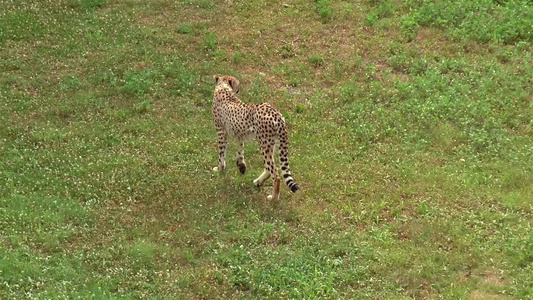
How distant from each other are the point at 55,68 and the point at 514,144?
10735 millimetres

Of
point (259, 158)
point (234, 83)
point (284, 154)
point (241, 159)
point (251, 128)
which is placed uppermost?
point (234, 83)

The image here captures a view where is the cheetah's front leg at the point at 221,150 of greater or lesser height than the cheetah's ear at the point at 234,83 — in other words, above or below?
below

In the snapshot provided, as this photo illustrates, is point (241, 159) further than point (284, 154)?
Yes

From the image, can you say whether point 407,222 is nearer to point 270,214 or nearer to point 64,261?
point 270,214

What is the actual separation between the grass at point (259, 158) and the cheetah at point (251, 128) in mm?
440

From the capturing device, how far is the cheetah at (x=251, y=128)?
12711mm

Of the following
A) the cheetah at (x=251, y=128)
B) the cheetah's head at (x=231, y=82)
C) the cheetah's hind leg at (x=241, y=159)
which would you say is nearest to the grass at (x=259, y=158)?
the cheetah's hind leg at (x=241, y=159)

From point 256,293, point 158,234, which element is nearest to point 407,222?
point 256,293

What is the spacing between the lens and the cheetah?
500 inches

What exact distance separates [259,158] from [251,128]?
1377 millimetres

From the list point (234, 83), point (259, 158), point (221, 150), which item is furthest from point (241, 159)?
point (234, 83)

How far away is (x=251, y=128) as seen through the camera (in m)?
13.2

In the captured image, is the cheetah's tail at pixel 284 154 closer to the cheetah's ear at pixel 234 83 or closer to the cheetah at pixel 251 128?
the cheetah at pixel 251 128

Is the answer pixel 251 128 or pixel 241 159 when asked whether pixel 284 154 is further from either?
pixel 241 159
